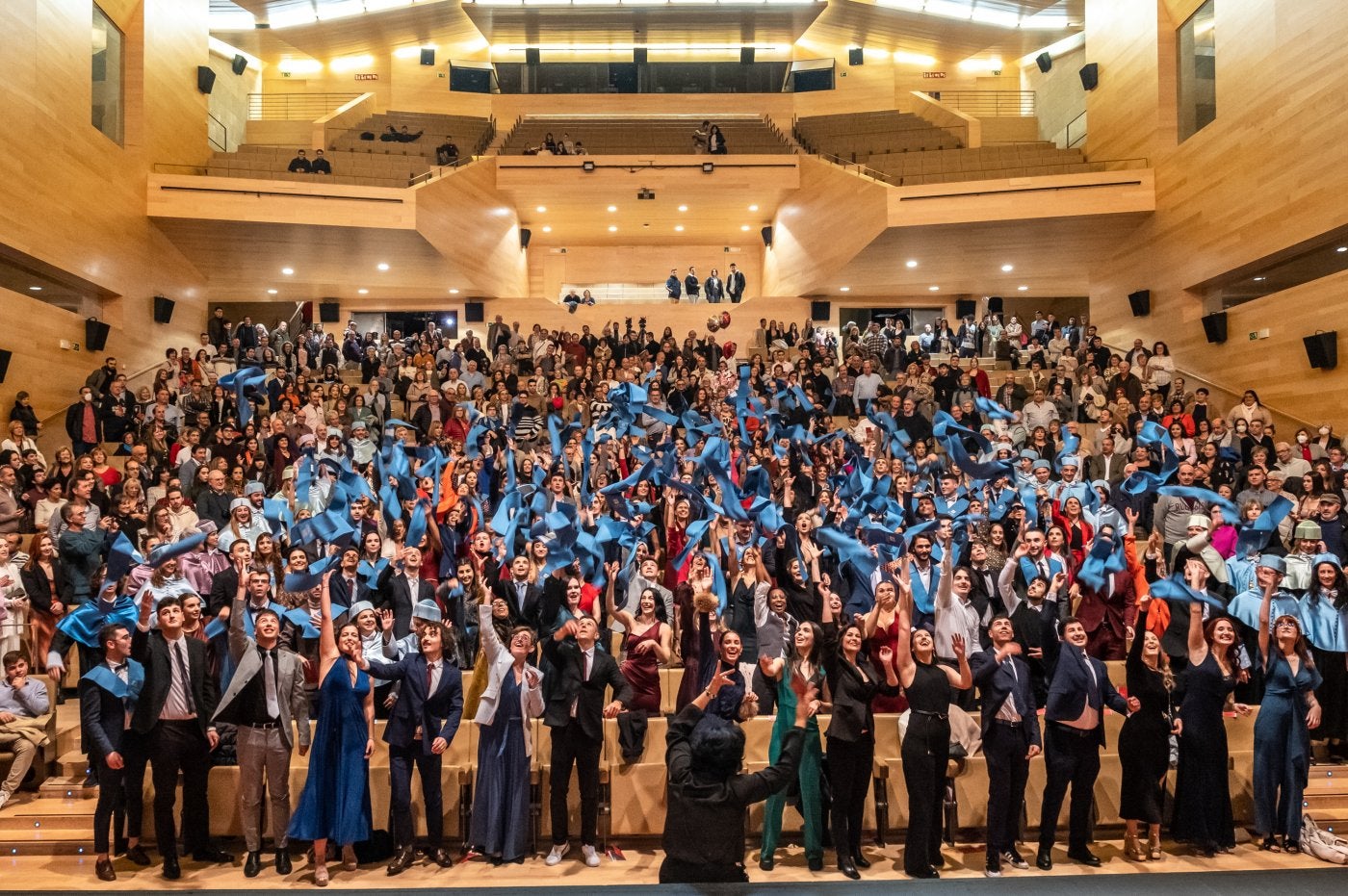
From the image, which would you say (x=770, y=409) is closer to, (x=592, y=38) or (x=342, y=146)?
(x=342, y=146)

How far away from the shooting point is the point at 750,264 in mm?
25031

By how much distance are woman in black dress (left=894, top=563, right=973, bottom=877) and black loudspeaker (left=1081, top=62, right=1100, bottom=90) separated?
16.0 m

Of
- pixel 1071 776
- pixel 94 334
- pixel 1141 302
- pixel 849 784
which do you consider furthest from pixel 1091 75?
pixel 94 334

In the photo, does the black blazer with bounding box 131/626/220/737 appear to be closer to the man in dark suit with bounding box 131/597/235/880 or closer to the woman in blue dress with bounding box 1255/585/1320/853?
the man in dark suit with bounding box 131/597/235/880

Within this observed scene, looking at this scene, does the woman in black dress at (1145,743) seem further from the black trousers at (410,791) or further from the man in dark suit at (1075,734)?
the black trousers at (410,791)

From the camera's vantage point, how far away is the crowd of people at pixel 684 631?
555 centimetres

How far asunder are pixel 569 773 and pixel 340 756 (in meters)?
1.23

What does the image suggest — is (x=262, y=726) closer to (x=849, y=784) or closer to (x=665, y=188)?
(x=849, y=784)

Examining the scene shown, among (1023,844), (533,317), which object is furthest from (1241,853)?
(533,317)

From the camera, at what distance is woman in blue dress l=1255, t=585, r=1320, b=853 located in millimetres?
5816

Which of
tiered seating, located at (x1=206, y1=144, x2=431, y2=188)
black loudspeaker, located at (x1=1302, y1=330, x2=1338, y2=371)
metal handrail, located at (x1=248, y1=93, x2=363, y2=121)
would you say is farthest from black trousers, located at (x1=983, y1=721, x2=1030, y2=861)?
metal handrail, located at (x1=248, y1=93, x2=363, y2=121)

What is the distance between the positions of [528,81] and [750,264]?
6.67 m

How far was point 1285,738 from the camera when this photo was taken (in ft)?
19.2

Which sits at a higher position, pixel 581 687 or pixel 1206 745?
pixel 581 687
